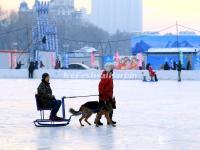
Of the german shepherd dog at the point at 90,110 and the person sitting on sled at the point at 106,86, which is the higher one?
the person sitting on sled at the point at 106,86

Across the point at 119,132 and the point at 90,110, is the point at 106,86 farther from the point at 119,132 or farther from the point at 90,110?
the point at 119,132

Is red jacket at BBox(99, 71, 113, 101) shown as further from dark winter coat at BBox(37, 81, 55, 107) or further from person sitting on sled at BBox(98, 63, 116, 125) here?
dark winter coat at BBox(37, 81, 55, 107)

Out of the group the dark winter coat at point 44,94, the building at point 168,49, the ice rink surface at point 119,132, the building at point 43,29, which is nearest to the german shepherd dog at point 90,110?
the ice rink surface at point 119,132

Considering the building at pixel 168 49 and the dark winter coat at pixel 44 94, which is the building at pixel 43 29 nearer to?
the building at pixel 168 49

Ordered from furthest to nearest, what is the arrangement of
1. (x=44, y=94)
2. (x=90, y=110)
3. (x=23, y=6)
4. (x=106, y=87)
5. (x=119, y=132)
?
(x=23, y=6)
(x=90, y=110)
(x=106, y=87)
(x=44, y=94)
(x=119, y=132)

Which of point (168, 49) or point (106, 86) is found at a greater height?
point (168, 49)

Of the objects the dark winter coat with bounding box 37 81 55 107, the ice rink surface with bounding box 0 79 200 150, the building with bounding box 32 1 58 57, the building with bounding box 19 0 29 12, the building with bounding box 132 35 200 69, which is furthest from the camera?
the building with bounding box 19 0 29 12

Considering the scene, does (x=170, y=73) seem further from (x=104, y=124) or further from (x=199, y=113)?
(x=104, y=124)

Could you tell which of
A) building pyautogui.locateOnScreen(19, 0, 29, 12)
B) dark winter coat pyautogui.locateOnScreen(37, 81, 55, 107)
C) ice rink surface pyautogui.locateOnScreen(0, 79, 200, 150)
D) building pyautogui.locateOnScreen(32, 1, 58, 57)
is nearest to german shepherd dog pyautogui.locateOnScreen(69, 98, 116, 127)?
ice rink surface pyautogui.locateOnScreen(0, 79, 200, 150)

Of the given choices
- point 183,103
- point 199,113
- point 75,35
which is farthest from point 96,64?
point 75,35

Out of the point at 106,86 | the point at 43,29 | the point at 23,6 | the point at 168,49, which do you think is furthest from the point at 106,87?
the point at 23,6

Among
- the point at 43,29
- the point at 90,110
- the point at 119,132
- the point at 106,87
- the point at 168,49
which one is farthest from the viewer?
the point at 43,29

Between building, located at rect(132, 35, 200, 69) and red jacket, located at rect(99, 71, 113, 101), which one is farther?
building, located at rect(132, 35, 200, 69)

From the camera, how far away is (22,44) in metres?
96.6
